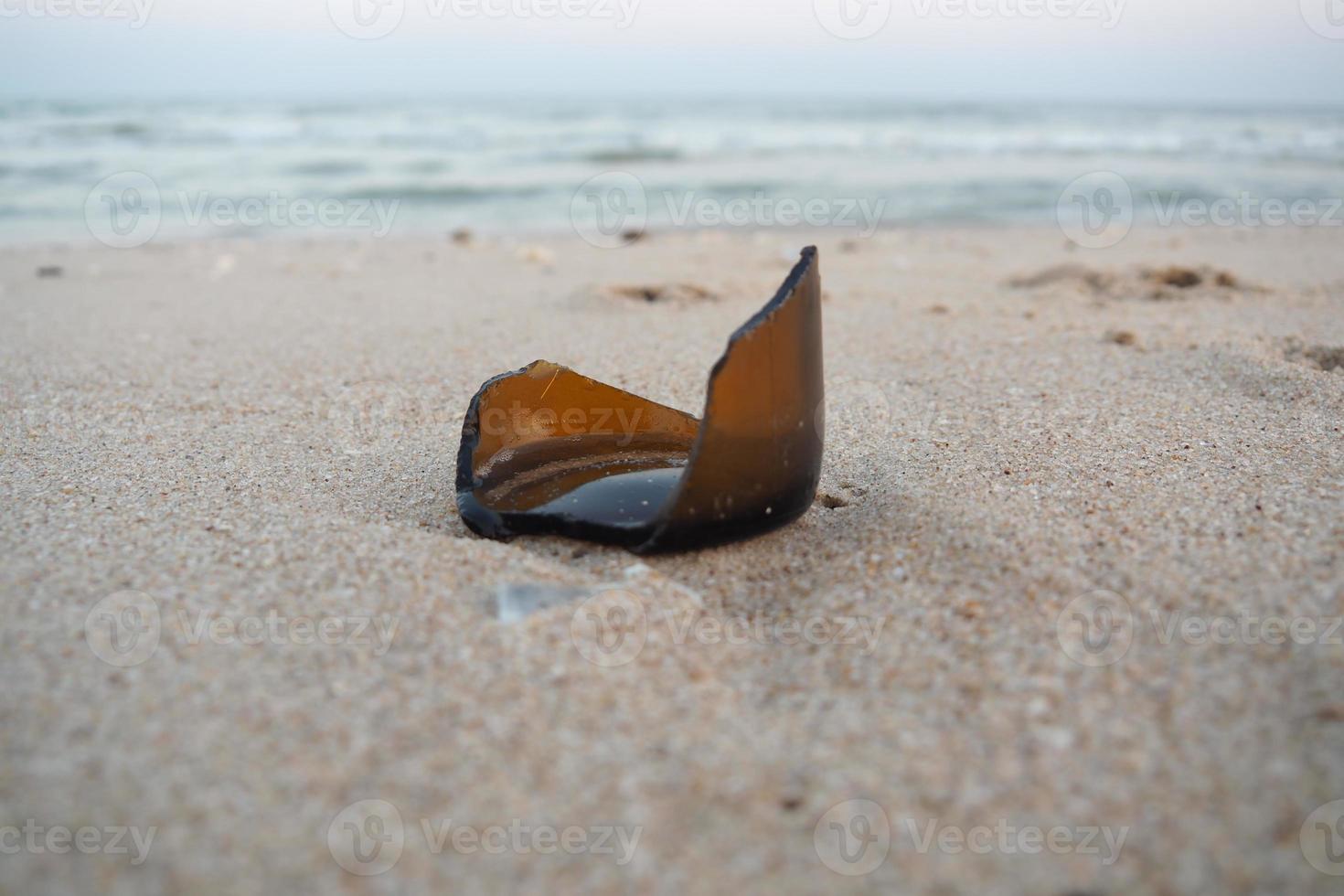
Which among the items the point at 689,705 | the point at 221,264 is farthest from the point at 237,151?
the point at 689,705

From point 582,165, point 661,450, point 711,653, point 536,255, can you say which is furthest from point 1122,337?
point 582,165

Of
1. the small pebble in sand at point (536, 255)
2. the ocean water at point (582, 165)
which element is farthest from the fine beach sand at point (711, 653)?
the ocean water at point (582, 165)

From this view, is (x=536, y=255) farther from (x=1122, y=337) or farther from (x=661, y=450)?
(x=661, y=450)

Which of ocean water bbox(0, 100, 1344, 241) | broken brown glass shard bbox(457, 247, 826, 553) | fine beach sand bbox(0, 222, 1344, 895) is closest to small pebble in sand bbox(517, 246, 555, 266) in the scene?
ocean water bbox(0, 100, 1344, 241)

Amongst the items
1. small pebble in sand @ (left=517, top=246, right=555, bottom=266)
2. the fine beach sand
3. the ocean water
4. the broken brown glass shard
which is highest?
the ocean water

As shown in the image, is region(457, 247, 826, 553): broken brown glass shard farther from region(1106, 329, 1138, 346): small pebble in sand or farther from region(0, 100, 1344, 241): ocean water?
region(0, 100, 1344, 241): ocean water

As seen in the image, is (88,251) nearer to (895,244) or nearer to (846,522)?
(895,244)
